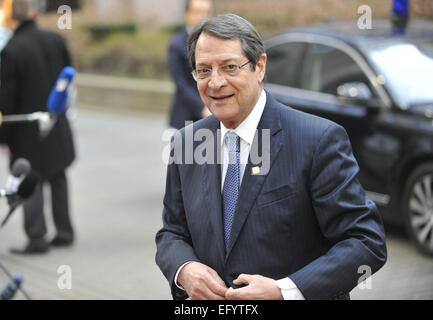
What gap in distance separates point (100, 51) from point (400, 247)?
15057 mm

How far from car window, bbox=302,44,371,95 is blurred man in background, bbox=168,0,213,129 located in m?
1.16

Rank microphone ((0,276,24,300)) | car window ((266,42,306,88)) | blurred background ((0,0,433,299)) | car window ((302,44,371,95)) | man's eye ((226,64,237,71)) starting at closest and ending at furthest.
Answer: man's eye ((226,64,237,71)), microphone ((0,276,24,300)), blurred background ((0,0,433,299)), car window ((302,44,371,95)), car window ((266,42,306,88))

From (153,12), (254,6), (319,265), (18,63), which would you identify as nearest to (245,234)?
(319,265)

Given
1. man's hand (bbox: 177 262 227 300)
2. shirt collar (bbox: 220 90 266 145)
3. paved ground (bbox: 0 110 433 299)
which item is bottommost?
paved ground (bbox: 0 110 433 299)

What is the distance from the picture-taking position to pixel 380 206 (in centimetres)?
726

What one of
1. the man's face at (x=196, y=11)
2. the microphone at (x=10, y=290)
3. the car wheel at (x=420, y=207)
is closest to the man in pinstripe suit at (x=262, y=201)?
the microphone at (x=10, y=290)

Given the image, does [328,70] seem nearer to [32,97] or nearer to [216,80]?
[32,97]

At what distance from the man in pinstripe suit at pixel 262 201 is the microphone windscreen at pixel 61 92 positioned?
4.17 metres

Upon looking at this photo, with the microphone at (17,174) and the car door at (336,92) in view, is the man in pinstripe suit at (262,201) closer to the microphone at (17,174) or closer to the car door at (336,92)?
the microphone at (17,174)

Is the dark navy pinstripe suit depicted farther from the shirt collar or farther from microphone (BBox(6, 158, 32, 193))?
microphone (BBox(6, 158, 32, 193))

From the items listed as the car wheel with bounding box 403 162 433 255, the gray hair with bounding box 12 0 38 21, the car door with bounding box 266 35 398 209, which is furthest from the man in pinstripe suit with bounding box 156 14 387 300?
the gray hair with bounding box 12 0 38 21

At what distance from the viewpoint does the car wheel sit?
22.2ft

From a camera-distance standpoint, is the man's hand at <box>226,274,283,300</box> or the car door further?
the car door
